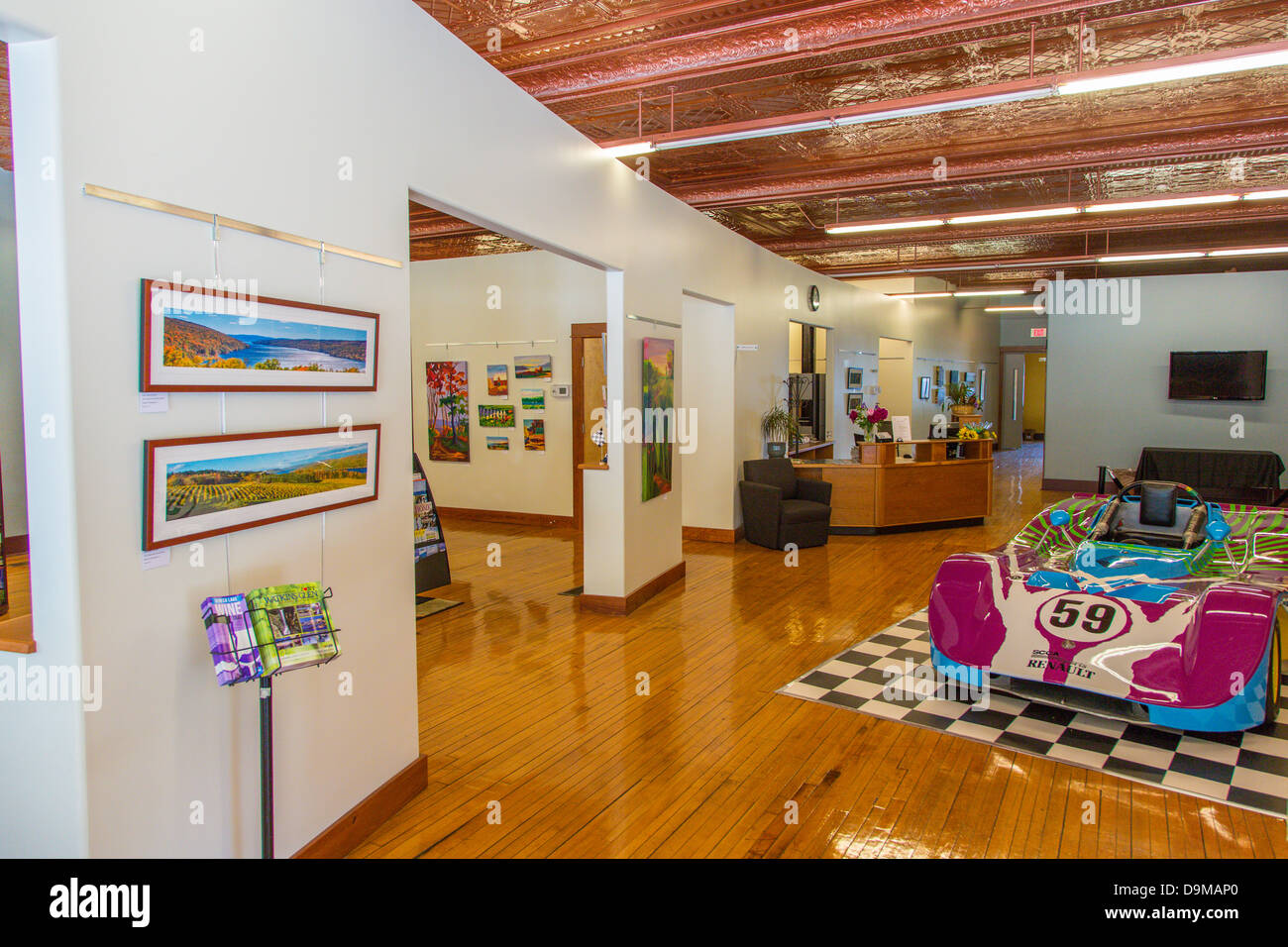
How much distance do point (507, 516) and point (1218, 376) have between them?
1013 centimetres

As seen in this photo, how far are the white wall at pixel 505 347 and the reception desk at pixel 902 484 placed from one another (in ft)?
9.72

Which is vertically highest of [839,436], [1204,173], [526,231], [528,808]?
[1204,173]

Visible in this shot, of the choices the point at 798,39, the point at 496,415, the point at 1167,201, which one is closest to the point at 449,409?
the point at 496,415

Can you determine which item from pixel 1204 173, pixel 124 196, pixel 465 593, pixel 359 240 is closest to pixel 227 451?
pixel 124 196

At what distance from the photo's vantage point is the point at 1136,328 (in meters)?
12.5

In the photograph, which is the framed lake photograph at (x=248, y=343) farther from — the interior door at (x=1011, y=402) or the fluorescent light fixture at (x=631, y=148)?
the interior door at (x=1011, y=402)

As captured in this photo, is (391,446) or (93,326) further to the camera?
(391,446)

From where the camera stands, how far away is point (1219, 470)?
1153cm

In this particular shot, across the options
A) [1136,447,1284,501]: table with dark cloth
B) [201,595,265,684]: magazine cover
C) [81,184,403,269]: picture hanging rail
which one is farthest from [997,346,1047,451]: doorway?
[201,595,265,684]: magazine cover

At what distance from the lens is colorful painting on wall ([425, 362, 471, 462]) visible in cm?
1038

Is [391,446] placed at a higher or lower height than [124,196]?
lower

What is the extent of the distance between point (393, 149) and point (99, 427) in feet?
5.73

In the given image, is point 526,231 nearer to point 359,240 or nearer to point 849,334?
point 359,240

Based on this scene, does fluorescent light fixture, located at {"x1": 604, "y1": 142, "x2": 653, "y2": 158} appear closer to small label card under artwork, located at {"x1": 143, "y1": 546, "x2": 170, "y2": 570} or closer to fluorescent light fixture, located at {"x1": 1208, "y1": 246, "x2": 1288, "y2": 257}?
small label card under artwork, located at {"x1": 143, "y1": 546, "x2": 170, "y2": 570}
